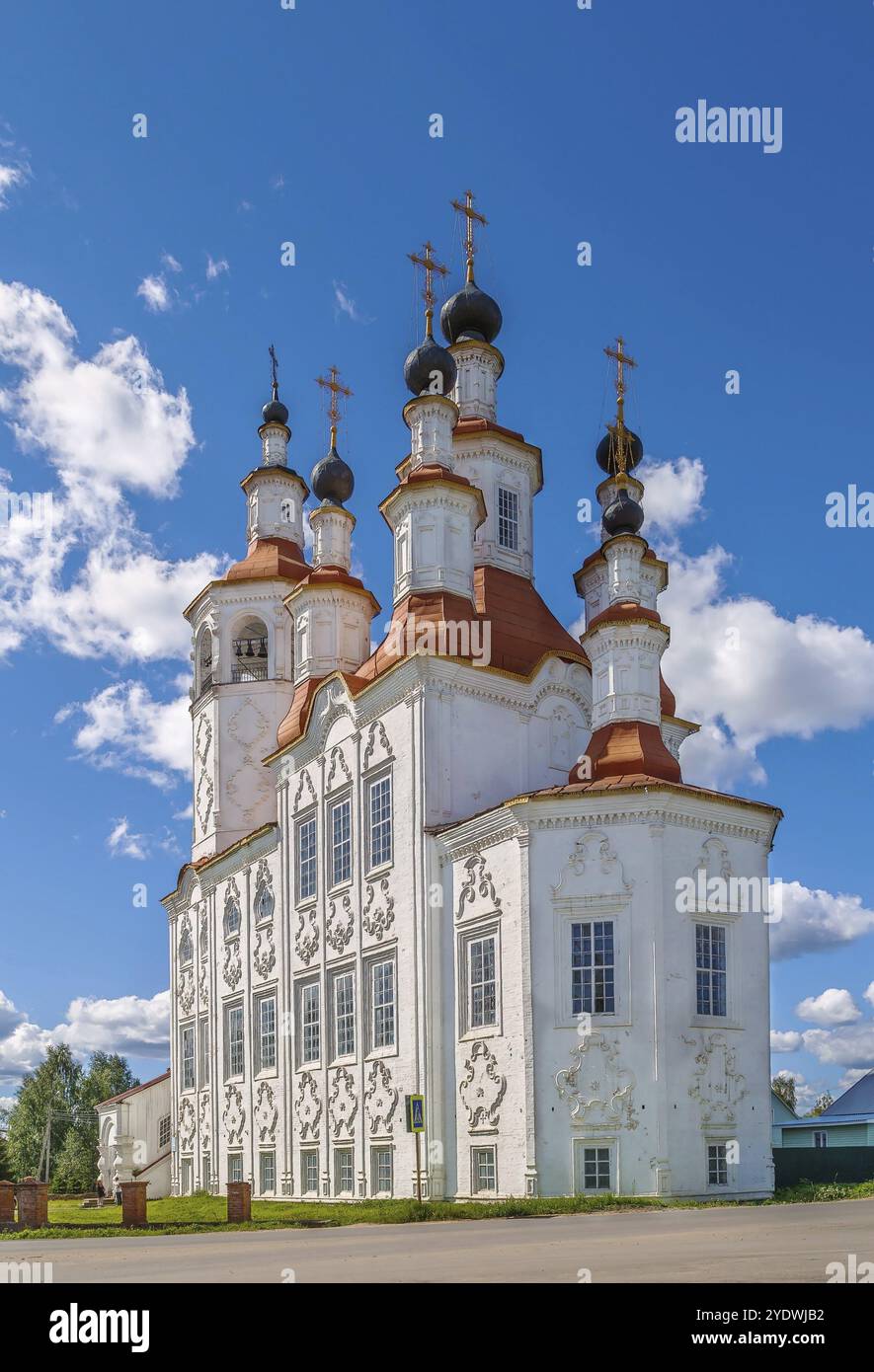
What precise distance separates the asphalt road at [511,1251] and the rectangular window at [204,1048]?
72.8ft

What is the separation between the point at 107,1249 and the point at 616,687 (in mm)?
16130

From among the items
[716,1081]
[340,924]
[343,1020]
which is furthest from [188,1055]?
[716,1081]

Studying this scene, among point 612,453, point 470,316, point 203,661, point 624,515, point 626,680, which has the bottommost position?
point 626,680

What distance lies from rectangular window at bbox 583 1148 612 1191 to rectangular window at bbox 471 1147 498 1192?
208 centimetres

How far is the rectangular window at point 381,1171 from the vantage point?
101 ft

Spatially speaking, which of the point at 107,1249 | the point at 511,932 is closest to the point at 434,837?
the point at 511,932

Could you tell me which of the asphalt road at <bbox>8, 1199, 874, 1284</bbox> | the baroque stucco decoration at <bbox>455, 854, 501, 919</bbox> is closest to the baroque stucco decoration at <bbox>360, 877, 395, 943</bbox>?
the baroque stucco decoration at <bbox>455, 854, 501, 919</bbox>

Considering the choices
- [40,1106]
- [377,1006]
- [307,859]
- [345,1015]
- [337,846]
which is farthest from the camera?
[40,1106]

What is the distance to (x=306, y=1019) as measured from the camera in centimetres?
3609

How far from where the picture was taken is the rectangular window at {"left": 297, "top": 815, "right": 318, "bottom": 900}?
36.3 meters

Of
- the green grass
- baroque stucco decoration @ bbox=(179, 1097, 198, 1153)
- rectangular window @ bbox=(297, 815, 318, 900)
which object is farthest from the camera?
baroque stucco decoration @ bbox=(179, 1097, 198, 1153)

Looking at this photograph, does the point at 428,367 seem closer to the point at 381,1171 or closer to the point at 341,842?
the point at 341,842

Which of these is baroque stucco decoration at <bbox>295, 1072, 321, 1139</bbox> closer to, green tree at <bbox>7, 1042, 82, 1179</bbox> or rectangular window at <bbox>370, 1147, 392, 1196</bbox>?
rectangular window at <bbox>370, 1147, 392, 1196</bbox>

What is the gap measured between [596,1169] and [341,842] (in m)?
11.4
